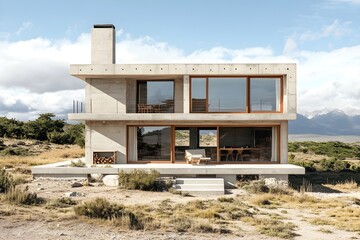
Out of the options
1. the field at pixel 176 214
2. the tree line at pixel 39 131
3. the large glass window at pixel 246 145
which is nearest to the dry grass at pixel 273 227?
the field at pixel 176 214

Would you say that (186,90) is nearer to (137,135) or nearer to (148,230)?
(137,135)

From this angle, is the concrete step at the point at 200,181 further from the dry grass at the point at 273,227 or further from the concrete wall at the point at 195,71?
the dry grass at the point at 273,227

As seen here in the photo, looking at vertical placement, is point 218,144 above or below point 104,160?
above

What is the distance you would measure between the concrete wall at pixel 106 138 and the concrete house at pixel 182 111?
0.05 metres

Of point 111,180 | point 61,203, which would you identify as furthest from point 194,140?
point 61,203

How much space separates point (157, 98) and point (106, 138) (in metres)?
3.53

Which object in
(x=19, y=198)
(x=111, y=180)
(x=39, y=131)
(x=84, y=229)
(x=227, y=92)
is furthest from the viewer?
(x=39, y=131)

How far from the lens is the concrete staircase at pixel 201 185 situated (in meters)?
17.1

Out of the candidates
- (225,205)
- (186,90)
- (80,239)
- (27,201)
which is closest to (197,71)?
(186,90)

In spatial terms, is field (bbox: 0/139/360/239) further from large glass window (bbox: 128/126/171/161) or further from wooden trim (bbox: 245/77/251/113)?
wooden trim (bbox: 245/77/251/113)

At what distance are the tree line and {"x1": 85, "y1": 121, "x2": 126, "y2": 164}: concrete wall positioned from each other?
85.9 ft

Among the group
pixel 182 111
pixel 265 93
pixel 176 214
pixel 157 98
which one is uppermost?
pixel 265 93

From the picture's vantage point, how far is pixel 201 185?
1766 centimetres

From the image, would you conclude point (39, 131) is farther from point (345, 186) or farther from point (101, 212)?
point (101, 212)
